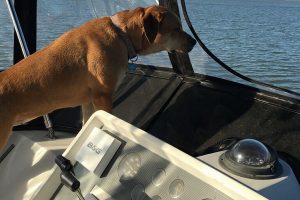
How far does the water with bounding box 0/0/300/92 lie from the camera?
10.1ft

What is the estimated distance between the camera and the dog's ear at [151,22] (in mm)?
3336

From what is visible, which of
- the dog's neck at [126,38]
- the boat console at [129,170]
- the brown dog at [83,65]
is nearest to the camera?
the boat console at [129,170]

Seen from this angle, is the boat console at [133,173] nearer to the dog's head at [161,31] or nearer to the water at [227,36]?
the water at [227,36]

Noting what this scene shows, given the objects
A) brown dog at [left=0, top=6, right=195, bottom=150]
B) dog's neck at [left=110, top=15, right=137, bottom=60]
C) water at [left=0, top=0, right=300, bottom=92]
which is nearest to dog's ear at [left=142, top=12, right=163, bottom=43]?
brown dog at [left=0, top=6, right=195, bottom=150]

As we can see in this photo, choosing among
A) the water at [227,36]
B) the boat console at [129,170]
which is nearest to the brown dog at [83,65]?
the water at [227,36]

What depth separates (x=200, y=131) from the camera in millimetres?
2836

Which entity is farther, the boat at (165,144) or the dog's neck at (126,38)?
the dog's neck at (126,38)

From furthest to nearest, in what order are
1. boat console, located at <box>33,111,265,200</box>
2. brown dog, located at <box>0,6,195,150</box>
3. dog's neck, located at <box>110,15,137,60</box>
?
1. dog's neck, located at <box>110,15,137,60</box>
2. brown dog, located at <box>0,6,195,150</box>
3. boat console, located at <box>33,111,265,200</box>

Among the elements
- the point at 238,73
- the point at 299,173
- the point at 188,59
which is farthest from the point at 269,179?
the point at 188,59

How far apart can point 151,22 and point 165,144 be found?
Answer: 230cm

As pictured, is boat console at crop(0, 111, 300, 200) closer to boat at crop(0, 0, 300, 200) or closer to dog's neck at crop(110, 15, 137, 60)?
boat at crop(0, 0, 300, 200)

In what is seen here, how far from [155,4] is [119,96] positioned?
0.85 m

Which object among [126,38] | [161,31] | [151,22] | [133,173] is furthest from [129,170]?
[161,31]

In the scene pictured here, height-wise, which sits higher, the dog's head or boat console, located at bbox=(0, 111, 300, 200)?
boat console, located at bbox=(0, 111, 300, 200)
